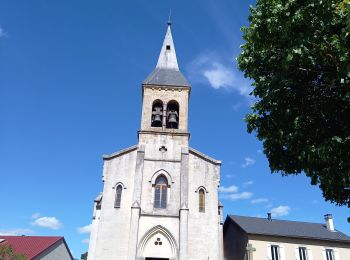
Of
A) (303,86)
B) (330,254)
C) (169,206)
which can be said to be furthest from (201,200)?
(303,86)

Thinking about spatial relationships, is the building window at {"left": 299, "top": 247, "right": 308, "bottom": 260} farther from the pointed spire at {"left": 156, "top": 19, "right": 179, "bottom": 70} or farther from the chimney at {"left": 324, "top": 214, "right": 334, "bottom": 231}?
the pointed spire at {"left": 156, "top": 19, "right": 179, "bottom": 70}

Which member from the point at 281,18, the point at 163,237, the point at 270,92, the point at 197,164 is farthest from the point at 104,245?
the point at 281,18

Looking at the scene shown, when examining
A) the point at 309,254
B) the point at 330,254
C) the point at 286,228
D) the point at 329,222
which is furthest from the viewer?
the point at 329,222

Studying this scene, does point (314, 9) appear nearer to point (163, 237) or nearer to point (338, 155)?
point (338, 155)

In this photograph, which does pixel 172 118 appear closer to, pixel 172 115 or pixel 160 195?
pixel 172 115

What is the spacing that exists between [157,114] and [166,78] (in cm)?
352

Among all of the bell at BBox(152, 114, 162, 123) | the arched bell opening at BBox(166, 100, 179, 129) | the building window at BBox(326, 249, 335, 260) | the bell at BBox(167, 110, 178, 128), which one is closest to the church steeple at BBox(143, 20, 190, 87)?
the arched bell opening at BBox(166, 100, 179, 129)

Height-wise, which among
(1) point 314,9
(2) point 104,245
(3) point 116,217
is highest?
(1) point 314,9

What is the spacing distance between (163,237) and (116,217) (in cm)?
342

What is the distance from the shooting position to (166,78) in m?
28.7

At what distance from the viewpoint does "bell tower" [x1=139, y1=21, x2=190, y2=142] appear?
2645cm

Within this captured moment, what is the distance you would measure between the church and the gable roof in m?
12.7

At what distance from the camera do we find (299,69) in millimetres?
9922

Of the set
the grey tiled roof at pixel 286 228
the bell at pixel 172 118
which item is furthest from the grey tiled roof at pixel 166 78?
the grey tiled roof at pixel 286 228
